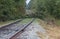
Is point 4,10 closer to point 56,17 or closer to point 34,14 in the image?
point 34,14

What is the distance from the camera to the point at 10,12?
2928cm

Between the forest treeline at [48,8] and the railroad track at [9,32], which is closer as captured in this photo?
the railroad track at [9,32]

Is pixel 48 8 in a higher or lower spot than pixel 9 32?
higher

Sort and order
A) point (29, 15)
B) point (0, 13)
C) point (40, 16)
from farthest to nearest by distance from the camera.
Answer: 1. point (29, 15)
2. point (40, 16)
3. point (0, 13)

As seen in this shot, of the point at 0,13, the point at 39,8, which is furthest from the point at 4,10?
the point at 39,8

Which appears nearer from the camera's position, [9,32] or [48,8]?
[9,32]

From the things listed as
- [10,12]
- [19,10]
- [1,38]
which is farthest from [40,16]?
[1,38]

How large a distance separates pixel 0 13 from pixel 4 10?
1575 millimetres

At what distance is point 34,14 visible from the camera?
38.2 meters

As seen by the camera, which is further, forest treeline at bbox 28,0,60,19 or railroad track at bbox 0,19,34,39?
forest treeline at bbox 28,0,60,19

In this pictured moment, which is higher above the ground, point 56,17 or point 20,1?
point 20,1

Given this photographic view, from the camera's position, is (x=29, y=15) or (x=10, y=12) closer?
(x=10, y=12)

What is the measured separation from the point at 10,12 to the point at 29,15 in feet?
34.1

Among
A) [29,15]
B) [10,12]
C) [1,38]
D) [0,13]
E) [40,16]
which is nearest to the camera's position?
[1,38]
